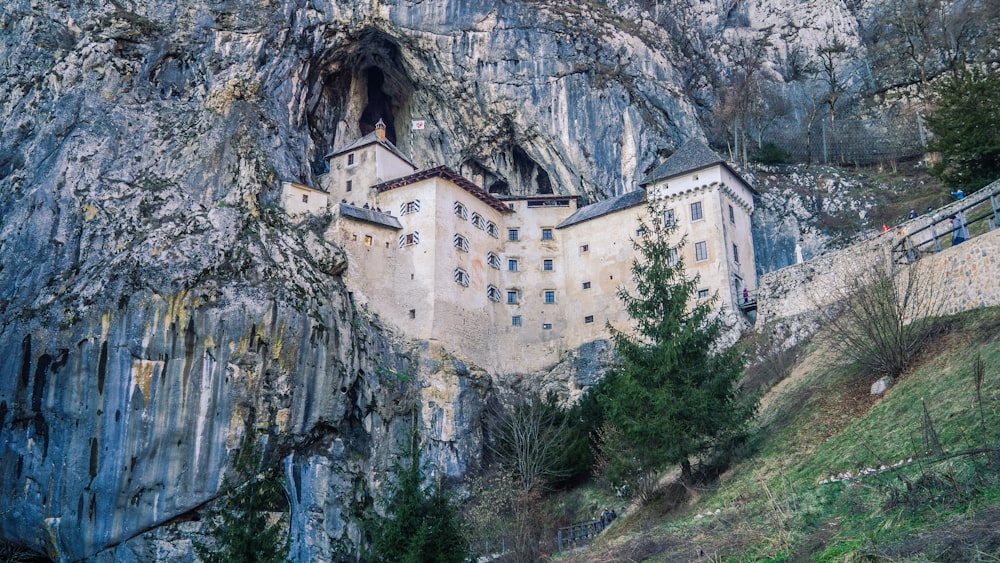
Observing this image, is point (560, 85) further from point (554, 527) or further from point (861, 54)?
point (554, 527)

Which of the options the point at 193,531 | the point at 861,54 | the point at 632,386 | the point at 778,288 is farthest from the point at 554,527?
the point at 861,54

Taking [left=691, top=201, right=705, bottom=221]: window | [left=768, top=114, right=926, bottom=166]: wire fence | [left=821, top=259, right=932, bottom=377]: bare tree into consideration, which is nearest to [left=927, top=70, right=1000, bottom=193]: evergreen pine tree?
[left=691, top=201, right=705, bottom=221]: window

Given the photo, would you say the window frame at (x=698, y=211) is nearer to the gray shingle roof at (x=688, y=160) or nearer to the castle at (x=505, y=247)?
the castle at (x=505, y=247)

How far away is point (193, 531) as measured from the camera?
1383 inches

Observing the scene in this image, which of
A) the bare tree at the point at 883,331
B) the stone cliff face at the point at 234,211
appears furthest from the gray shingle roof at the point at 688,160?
the bare tree at the point at 883,331

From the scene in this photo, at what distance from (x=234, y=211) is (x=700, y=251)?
22443mm

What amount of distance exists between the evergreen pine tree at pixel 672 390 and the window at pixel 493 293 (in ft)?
73.7

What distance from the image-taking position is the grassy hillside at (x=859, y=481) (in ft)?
37.1

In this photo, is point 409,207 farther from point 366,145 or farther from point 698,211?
point 698,211

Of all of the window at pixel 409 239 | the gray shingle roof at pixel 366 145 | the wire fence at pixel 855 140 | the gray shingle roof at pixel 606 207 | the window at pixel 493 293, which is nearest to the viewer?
the window at pixel 409 239

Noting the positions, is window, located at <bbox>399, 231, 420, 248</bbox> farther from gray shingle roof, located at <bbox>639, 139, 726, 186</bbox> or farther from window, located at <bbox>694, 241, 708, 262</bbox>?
window, located at <bbox>694, 241, 708, 262</bbox>

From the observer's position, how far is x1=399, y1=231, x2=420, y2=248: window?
43.2 m

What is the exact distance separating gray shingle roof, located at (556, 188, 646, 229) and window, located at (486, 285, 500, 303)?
16.6 feet

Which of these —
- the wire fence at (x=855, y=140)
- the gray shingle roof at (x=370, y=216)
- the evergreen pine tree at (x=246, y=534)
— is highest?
the wire fence at (x=855, y=140)
